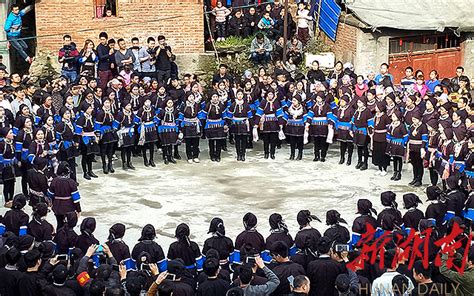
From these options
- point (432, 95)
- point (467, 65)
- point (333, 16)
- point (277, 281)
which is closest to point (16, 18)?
point (333, 16)

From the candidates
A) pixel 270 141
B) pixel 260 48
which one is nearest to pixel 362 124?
pixel 270 141

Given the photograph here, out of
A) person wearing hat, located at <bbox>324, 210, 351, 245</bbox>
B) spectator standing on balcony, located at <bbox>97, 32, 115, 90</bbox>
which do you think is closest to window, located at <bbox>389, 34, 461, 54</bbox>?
spectator standing on balcony, located at <bbox>97, 32, 115, 90</bbox>

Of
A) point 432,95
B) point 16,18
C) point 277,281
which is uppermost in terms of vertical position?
point 16,18

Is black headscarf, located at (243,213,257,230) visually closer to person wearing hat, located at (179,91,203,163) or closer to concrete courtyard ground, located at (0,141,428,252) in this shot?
concrete courtyard ground, located at (0,141,428,252)

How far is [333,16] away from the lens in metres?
23.6

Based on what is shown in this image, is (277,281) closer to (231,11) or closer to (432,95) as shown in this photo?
(432,95)

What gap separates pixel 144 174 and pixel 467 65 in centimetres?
1054

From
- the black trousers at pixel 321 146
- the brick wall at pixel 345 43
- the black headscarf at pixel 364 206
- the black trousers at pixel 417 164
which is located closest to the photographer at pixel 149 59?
the black trousers at pixel 321 146

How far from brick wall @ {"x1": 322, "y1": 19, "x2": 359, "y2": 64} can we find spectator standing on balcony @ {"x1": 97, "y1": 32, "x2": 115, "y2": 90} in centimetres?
649

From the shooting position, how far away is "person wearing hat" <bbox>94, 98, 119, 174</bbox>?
17028 mm

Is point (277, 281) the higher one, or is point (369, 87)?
point (369, 87)

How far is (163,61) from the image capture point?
2088 cm

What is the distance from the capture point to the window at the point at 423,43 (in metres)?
23.0

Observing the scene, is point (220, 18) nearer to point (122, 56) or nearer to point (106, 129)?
point (122, 56)
